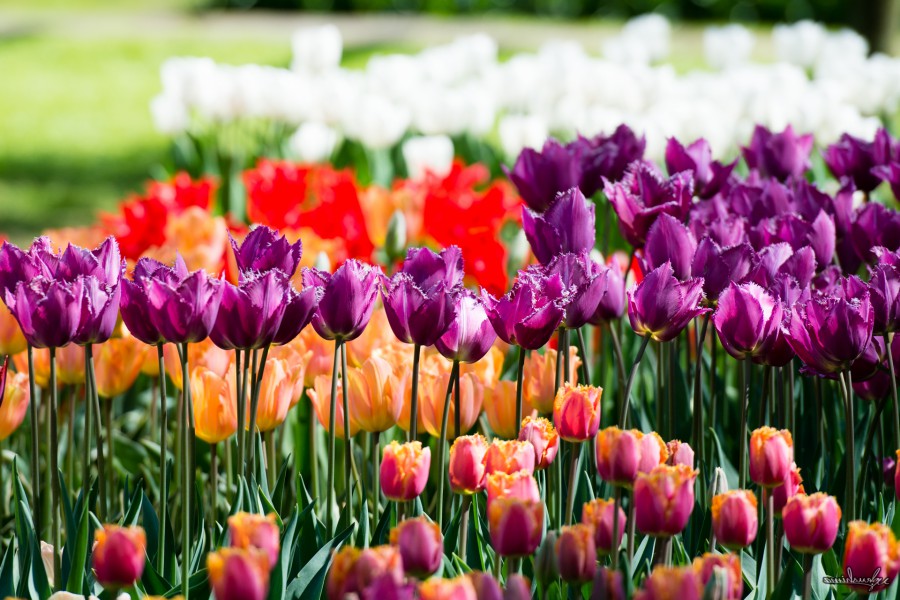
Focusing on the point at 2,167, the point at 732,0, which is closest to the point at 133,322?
the point at 2,167

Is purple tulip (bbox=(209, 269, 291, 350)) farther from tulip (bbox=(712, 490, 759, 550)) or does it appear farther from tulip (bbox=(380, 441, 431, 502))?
tulip (bbox=(712, 490, 759, 550))

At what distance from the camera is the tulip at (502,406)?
6.24 feet

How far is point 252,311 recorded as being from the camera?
148 cm

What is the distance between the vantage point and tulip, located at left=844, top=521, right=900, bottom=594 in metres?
1.23

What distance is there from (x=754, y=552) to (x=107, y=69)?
10.8 metres

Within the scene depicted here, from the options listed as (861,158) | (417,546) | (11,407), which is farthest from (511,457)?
(861,158)

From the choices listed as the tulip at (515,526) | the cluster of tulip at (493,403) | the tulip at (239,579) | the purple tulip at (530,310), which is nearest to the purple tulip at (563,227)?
the cluster of tulip at (493,403)

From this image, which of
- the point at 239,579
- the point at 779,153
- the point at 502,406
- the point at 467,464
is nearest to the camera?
the point at 239,579

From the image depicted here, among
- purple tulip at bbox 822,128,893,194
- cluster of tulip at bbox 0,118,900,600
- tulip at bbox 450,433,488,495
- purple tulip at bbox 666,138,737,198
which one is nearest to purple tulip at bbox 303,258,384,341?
cluster of tulip at bbox 0,118,900,600

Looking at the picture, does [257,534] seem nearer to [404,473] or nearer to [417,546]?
[417,546]

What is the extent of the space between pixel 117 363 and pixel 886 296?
1.30 meters

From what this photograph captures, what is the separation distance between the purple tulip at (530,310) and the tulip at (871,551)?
49 cm

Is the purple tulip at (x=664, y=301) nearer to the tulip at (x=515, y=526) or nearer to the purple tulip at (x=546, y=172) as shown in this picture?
the tulip at (x=515, y=526)

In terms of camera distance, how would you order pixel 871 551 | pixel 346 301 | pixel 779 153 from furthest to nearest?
pixel 779 153, pixel 346 301, pixel 871 551
